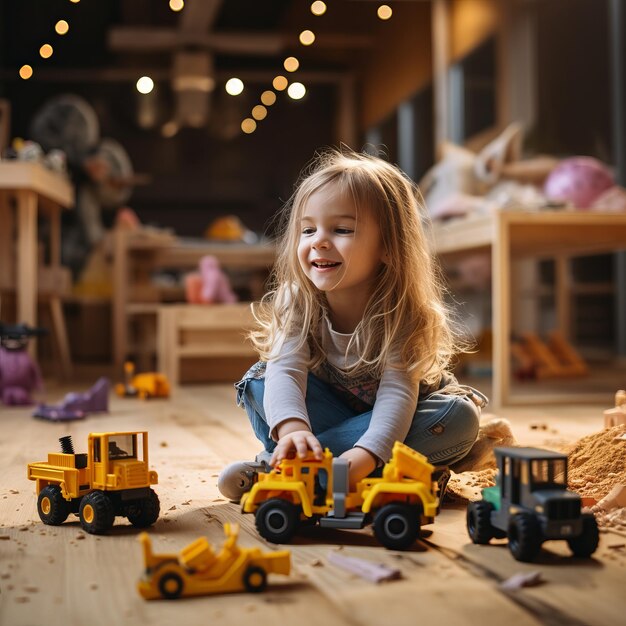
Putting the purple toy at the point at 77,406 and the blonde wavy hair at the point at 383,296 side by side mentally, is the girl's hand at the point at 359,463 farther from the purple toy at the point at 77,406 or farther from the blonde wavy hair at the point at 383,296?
the purple toy at the point at 77,406

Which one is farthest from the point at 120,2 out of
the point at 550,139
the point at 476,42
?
the point at 550,139

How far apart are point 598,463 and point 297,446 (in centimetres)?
62

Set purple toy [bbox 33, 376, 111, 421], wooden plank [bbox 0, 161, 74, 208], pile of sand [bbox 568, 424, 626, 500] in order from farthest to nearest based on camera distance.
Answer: wooden plank [bbox 0, 161, 74, 208]
purple toy [bbox 33, 376, 111, 421]
pile of sand [bbox 568, 424, 626, 500]

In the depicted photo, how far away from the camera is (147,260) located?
185 inches

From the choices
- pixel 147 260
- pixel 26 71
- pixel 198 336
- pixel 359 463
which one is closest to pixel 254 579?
pixel 359 463

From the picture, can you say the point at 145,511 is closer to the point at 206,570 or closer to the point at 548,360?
the point at 206,570

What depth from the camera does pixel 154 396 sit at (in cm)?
318

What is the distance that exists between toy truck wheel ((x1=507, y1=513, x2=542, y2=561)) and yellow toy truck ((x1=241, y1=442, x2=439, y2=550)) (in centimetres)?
10

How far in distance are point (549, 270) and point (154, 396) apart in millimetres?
3207

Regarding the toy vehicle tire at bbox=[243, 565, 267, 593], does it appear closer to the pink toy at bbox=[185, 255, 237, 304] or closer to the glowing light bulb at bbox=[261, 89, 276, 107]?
the pink toy at bbox=[185, 255, 237, 304]

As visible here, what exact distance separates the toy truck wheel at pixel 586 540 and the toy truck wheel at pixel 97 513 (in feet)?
1.91

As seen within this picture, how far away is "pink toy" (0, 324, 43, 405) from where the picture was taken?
2865 millimetres

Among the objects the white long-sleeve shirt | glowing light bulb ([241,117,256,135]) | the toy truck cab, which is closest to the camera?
the toy truck cab

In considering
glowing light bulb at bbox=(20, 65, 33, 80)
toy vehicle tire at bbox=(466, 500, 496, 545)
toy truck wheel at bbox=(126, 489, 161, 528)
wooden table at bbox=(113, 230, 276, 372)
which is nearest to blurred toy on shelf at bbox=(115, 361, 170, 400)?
wooden table at bbox=(113, 230, 276, 372)
